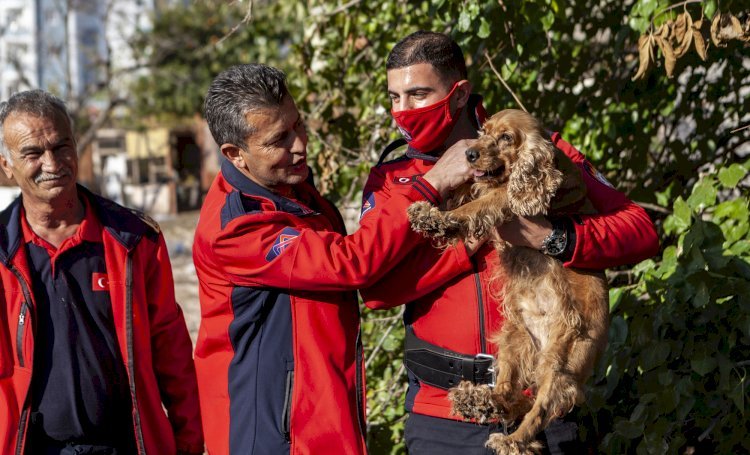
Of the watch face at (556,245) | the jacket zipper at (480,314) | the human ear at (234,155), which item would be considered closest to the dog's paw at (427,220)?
the jacket zipper at (480,314)

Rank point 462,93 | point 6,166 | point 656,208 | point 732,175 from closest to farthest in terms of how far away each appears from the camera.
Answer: point 462,93 → point 6,166 → point 732,175 → point 656,208

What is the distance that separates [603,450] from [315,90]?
316 cm

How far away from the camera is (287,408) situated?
3.10 metres

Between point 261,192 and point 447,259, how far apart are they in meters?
0.72

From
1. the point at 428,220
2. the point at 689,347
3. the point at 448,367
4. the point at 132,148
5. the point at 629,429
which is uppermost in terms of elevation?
the point at 428,220

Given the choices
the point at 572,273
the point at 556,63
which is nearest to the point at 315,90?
the point at 556,63

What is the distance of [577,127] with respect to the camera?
565cm

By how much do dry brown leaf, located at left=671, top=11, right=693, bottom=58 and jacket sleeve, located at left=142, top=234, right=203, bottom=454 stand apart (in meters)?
2.53

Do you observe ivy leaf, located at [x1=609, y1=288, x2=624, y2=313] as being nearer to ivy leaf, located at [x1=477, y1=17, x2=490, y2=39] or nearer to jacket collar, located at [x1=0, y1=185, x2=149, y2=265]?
ivy leaf, located at [x1=477, y1=17, x2=490, y2=39]

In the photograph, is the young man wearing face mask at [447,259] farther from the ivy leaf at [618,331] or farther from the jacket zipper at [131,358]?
the ivy leaf at [618,331]

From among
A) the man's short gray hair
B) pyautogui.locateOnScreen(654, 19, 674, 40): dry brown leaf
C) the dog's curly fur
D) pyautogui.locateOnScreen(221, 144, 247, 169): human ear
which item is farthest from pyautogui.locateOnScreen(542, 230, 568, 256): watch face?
the man's short gray hair

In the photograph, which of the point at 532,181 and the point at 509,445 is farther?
the point at 532,181

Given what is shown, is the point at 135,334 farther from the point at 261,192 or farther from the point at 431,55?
the point at 431,55

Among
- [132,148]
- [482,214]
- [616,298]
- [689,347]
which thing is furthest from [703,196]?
[132,148]
